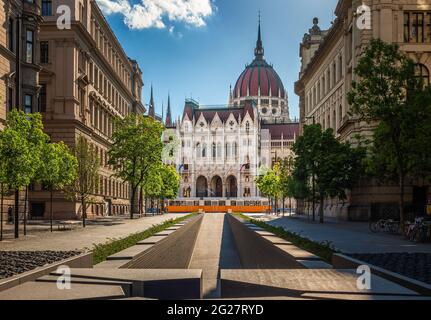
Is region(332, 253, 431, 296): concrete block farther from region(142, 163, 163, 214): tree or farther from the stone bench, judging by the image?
region(142, 163, 163, 214): tree

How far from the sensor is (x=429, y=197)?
4391 cm

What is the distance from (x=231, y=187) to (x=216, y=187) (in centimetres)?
456

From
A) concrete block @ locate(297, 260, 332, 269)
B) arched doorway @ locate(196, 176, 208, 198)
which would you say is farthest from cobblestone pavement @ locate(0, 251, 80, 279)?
arched doorway @ locate(196, 176, 208, 198)

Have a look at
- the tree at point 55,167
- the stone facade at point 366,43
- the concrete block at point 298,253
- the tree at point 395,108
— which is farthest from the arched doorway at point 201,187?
the concrete block at point 298,253

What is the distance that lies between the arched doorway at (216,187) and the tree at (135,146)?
106386 mm

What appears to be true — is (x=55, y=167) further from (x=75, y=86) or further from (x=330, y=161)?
(x=330, y=161)

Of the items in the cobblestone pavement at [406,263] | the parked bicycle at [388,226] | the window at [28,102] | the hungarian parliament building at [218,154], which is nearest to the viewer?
the cobblestone pavement at [406,263]

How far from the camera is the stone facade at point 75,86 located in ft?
166

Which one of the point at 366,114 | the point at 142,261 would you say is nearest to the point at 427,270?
the point at 142,261

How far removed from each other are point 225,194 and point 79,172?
125478 millimetres

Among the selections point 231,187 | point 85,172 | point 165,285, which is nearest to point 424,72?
point 85,172

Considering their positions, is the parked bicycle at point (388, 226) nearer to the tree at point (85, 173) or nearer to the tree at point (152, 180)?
the tree at point (85, 173)
